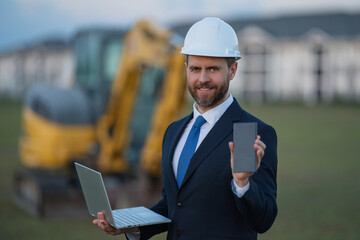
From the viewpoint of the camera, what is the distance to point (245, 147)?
6.25ft

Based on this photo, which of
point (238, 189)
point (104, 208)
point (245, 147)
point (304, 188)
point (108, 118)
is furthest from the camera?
point (304, 188)

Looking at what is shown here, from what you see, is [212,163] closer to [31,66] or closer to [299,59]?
[299,59]

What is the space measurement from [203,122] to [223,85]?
0.19m

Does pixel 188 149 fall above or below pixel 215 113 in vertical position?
below

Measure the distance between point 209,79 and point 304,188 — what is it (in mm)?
8097

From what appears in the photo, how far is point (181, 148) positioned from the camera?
7.98 feet

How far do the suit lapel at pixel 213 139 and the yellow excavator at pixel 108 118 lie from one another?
15.8ft

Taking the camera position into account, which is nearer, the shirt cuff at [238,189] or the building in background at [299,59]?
the shirt cuff at [238,189]

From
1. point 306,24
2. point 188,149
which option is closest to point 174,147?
point 188,149

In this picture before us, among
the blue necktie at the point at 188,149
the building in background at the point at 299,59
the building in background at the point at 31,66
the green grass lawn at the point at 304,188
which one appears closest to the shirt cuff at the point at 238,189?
the blue necktie at the point at 188,149

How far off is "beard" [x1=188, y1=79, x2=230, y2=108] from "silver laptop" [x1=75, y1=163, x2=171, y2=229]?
526 millimetres

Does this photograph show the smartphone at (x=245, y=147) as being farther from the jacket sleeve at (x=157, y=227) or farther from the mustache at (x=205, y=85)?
the jacket sleeve at (x=157, y=227)

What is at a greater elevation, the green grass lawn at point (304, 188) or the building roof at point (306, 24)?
the building roof at point (306, 24)

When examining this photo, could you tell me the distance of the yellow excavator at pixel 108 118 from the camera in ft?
23.9
